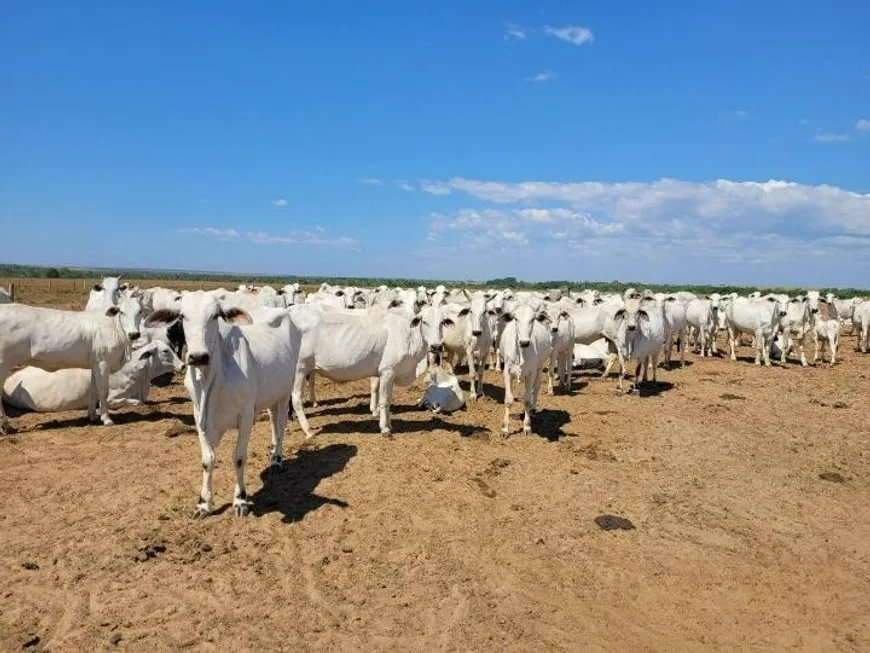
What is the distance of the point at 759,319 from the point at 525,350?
14844 mm

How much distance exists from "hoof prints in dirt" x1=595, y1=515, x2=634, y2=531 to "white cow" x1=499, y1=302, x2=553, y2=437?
3.54 metres

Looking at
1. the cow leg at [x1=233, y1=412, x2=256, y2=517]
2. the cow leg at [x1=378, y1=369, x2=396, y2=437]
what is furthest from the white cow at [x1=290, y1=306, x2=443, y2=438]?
the cow leg at [x1=233, y1=412, x2=256, y2=517]

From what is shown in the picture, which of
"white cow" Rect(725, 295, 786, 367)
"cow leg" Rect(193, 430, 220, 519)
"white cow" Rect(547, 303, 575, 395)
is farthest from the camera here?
"white cow" Rect(725, 295, 786, 367)

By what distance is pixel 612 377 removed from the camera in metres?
18.5

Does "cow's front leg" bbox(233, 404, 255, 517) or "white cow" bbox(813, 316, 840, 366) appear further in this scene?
Answer: "white cow" bbox(813, 316, 840, 366)

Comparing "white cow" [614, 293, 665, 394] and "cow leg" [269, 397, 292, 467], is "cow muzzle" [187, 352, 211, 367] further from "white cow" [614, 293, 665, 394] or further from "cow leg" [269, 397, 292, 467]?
"white cow" [614, 293, 665, 394]

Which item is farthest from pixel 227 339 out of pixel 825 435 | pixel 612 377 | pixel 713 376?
pixel 713 376

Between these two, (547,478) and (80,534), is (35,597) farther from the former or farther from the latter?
(547,478)

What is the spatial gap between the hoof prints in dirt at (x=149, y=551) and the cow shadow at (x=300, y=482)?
1.16 meters

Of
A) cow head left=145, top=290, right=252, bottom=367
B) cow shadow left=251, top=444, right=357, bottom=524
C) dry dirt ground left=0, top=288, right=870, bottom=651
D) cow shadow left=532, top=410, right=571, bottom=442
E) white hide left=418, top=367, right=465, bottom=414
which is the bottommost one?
dry dirt ground left=0, top=288, right=870, bottom=651

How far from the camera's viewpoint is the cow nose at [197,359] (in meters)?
6.07

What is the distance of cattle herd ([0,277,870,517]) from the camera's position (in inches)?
271

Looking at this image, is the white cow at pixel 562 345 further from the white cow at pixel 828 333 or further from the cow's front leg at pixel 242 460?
the white cow at pixel 828 333

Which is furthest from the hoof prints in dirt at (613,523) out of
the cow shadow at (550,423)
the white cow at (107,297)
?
the white cow at (107,297)
